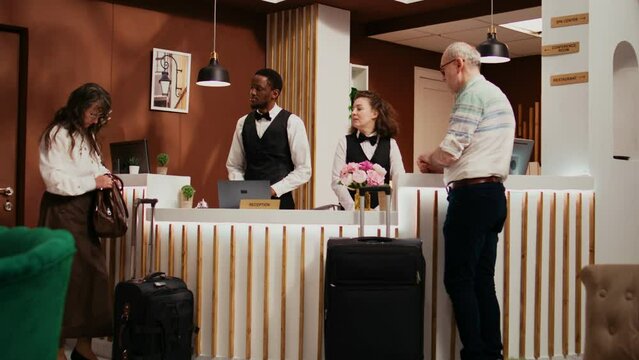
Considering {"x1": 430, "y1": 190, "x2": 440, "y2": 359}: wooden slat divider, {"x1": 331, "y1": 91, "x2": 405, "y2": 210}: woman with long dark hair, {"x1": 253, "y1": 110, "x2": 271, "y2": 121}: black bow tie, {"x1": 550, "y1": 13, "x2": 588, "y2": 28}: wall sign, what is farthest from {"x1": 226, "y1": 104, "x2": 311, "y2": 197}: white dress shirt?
{"x1": 550, "y1": 13, "x2": 588, "y2": 28}: wall sign

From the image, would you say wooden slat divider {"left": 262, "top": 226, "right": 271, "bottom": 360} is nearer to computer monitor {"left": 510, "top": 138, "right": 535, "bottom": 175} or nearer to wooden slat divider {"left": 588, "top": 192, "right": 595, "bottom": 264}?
computer monitor {"left": 510, "top": 138, "right": 535, "bottom": 175}

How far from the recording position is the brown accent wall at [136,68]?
674cm

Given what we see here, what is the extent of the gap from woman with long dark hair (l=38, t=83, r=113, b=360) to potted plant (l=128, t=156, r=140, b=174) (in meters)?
0.55

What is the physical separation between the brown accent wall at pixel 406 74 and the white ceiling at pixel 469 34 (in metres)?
0.13

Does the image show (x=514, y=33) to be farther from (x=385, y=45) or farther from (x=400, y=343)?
(x=400, y=343)

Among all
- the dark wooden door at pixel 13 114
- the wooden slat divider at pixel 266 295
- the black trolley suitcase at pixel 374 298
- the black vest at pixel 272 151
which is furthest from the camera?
the dark wooden door at pixel 13 114

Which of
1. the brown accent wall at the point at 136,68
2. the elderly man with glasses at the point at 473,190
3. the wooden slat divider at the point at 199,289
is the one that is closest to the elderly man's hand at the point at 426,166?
the elderly man with glasses at the point at 473,190

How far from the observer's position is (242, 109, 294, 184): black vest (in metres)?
5.18

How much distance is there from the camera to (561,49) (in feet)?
16.4

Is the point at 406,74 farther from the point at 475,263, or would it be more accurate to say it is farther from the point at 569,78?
the point at 475,263

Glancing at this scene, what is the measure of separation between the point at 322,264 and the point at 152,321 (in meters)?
0.93

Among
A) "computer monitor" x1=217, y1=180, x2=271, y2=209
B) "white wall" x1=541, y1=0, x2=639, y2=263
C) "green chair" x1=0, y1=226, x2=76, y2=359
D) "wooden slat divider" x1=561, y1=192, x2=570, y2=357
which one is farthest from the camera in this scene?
"white wall" x1=541, y1=0, x2=639, y2=263

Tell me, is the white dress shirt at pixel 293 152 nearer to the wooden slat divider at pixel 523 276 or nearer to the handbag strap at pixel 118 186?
the handbag strap at pixel 118 186

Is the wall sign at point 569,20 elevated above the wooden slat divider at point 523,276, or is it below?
above
